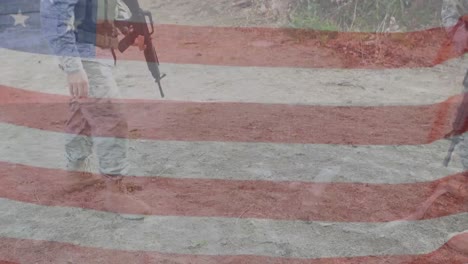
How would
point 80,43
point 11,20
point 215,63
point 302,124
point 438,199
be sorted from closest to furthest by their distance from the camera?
1. point 80,43
2. point 438,199
3. point 302,124
4. point 215,63
5. point 11,20

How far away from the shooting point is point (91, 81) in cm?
270

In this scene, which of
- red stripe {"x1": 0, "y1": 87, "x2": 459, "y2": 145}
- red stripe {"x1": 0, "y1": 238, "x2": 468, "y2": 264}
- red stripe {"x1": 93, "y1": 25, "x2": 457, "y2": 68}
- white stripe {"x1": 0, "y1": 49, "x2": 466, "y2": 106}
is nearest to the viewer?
red stripe {"x1": 0, "y1": 238, "x2": 468, "y2": 264}

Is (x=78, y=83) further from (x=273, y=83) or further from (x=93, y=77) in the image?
(x=273, y=83)

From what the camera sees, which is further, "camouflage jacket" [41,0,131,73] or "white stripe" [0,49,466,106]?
"white stripe" [0,49,466,106]

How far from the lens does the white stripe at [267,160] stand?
3.25 metres

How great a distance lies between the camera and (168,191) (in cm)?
309

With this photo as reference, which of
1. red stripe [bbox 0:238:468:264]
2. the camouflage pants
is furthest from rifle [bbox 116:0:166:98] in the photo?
red stripe [bbox 0:238:468:264]

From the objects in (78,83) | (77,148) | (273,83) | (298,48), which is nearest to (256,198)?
(77,148)

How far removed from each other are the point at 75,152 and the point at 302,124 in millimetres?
1708

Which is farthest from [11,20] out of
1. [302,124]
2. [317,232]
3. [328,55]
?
[317,232]

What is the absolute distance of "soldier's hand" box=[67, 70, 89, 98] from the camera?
2572 millimetres

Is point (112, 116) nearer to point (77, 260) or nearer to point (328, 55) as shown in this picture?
point (77, 260)
